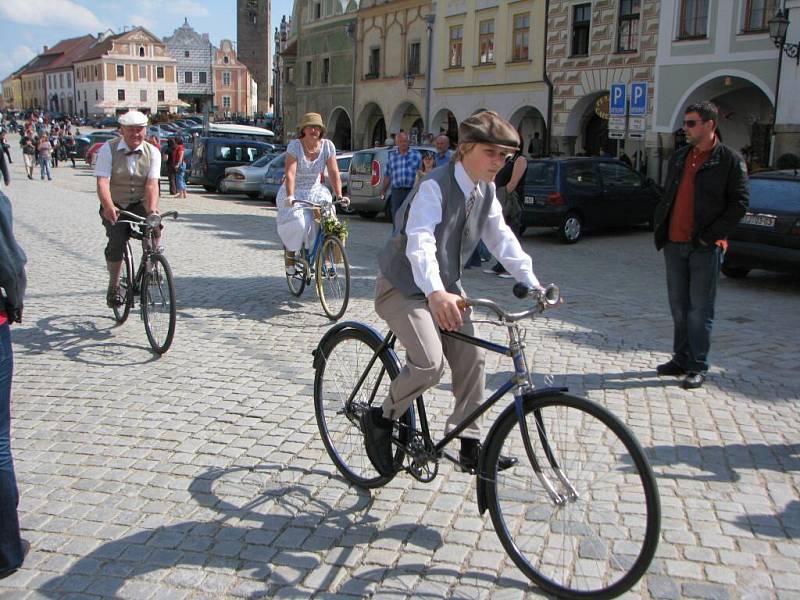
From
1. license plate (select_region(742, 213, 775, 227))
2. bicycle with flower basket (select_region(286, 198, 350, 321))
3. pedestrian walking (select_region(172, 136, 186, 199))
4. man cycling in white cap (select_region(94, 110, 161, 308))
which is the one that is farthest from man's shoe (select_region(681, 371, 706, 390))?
pedestrian walking (select_region(172, 136, 186, 199))

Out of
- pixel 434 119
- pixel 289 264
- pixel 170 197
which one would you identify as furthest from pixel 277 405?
pixel 434 119

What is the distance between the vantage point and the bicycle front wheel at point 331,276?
8727 millimetres

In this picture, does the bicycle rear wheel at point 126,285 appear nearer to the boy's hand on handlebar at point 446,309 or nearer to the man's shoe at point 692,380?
the man's shoe at point 692,380

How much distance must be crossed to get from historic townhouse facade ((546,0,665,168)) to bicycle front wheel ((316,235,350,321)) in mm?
18624

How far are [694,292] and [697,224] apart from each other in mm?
506

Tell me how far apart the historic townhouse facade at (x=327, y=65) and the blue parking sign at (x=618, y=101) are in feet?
91.9

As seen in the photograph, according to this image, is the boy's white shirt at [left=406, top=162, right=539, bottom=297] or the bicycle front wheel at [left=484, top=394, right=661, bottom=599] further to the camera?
the boy's white shirt at [left=406, top=162, right=539, bottom=297]

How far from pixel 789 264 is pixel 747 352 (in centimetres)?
392

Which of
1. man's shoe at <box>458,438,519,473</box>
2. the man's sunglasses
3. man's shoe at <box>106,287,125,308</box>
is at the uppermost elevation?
the man's sunglasses

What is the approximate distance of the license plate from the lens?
11.3 meters

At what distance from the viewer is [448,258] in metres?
3.81

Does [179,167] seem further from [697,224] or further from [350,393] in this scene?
[350,393]

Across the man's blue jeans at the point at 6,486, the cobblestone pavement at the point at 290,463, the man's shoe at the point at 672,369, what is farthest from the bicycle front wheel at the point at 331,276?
the man's blue jeans at the point at 6,486

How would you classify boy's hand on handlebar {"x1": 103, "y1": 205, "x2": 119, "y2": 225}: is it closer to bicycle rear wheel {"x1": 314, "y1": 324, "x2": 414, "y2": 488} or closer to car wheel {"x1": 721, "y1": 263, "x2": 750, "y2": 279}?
bicycle rear wheel {"x1": 314, "y1": 324, "x2": 414, "y2": 488}
